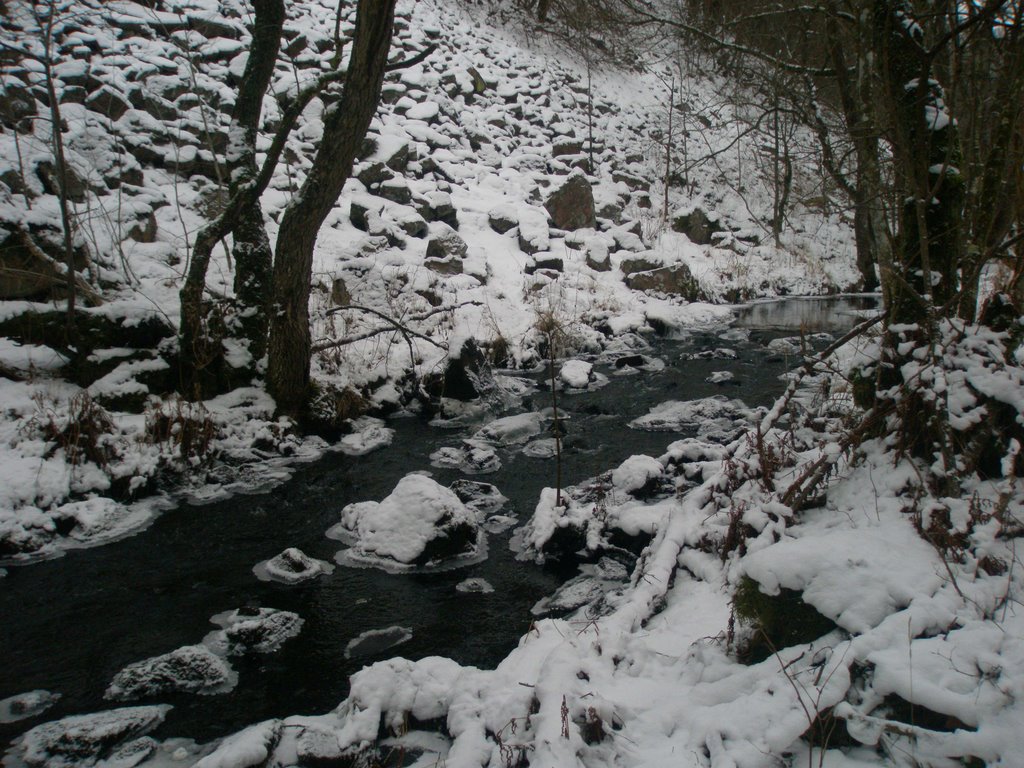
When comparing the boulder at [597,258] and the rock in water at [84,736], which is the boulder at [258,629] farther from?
the boulder at [597,258]

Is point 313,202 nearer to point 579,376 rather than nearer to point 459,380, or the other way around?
point 459,380

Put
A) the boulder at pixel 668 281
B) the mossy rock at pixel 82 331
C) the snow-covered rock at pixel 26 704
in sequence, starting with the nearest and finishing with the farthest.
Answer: the snow-covered rock at pixel 26 704 → the mossy rock at pixel 82 331 → the boulder at pixel 668 281

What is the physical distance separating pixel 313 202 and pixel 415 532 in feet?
12.0

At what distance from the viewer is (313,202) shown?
6277 mm

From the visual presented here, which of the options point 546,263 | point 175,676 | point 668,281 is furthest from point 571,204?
point 175,676

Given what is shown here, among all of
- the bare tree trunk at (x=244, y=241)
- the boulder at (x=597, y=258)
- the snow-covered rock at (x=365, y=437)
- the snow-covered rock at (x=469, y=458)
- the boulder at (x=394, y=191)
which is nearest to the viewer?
the snow-covered rock at (x=469, y=458)

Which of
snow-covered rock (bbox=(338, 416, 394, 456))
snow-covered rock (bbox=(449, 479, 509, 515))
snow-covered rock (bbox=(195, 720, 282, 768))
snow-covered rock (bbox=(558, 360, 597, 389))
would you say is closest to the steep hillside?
snow-covered rock (bbox=(338, 416, 394, 456))

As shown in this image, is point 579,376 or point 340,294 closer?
point 579,376

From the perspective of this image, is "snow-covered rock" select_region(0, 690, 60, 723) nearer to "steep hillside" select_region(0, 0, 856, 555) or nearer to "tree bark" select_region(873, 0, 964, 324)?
"steep hillside" select_region(0, 0, 856, 555)

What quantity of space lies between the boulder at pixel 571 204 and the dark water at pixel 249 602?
10250mm

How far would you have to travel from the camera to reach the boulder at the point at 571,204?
1504 cm

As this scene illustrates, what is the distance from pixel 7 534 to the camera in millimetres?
4410

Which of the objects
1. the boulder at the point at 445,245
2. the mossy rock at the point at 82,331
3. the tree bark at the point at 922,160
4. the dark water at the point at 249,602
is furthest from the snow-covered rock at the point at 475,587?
the boulder at the point at 445,245

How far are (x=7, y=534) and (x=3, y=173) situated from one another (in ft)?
16.9
